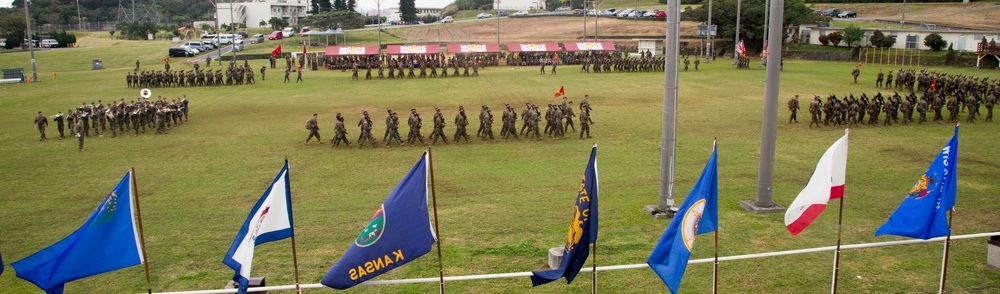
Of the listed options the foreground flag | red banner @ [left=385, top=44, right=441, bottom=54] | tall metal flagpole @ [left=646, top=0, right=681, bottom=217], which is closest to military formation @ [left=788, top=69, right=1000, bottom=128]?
tall metal flagpole @ [left=646, top=0, right=681, bottom=217]

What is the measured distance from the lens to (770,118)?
1382cm

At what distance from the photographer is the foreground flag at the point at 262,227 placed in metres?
7.05

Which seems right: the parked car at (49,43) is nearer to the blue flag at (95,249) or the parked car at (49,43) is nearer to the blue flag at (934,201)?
the blue flag at (95,249)

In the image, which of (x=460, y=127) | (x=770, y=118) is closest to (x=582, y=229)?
(x=770, y=118)

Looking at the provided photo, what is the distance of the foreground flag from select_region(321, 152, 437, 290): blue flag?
0.78m

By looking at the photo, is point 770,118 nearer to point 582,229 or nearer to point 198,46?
point 582,229

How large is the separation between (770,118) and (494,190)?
6019 mm

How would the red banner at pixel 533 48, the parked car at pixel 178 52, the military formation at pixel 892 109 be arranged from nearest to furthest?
1. the military formation at pixel 892 109
2. the red banner at pixel 533 48
3. the parked car at pixel 178 52

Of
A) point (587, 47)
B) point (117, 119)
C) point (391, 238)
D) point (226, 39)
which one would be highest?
point (226, 39)

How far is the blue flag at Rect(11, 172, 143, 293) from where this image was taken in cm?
712

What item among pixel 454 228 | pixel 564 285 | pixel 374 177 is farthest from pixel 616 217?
pixel 374 177

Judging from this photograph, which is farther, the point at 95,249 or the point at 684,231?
the point at 684,231

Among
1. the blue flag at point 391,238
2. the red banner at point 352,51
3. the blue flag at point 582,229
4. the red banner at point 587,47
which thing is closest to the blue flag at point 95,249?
the blue flag at point 391,238

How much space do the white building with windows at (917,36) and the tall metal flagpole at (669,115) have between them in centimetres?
4652
